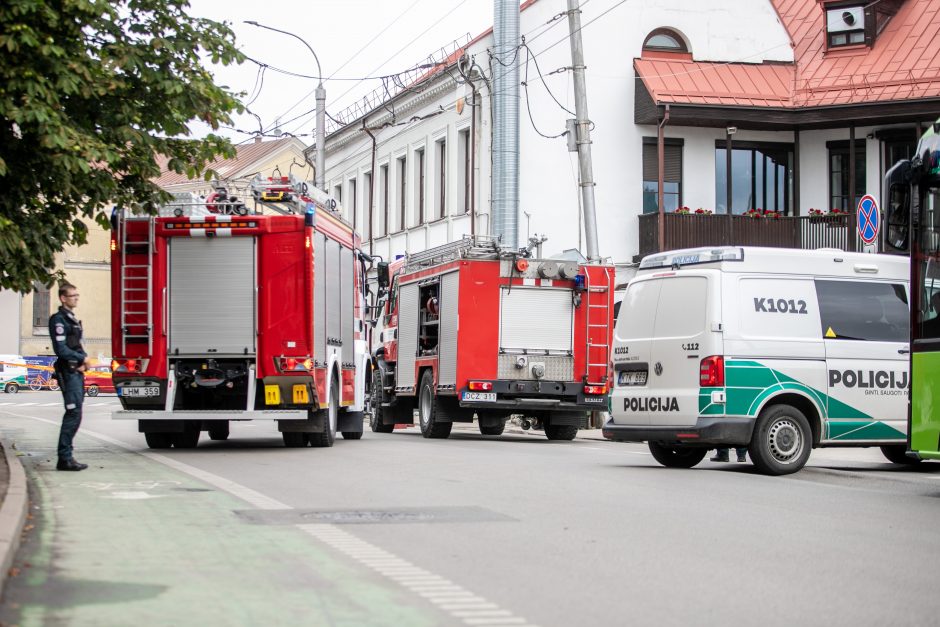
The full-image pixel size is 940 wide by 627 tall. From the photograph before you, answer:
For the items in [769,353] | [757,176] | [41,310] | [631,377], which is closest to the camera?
[769,353]

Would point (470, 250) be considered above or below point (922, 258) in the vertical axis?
above

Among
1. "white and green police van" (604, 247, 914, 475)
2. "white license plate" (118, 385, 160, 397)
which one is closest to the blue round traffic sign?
"white and green police van" (604, 247, 914, 475)

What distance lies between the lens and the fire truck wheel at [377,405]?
89.1 feet

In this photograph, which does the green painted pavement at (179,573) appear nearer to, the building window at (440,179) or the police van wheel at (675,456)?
the police van wheel at (675,456)

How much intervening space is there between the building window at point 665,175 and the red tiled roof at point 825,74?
64.5 inches

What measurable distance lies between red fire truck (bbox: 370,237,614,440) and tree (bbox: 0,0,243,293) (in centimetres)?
799

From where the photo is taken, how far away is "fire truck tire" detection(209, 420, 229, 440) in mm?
21828

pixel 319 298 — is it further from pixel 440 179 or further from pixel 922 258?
pixel 440 179


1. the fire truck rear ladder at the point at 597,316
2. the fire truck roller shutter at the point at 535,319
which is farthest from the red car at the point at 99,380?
the fire truck rear ladder at the point at 597,316

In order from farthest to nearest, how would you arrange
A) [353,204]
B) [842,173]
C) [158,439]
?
1. [353,204]
2. [842,173]
3. [158,439]

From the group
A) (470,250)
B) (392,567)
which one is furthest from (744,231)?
(392,567)

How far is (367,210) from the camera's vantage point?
5034 centimetres

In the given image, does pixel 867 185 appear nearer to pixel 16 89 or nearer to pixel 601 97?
pixel 601 97

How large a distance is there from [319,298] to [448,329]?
17.8 feet
